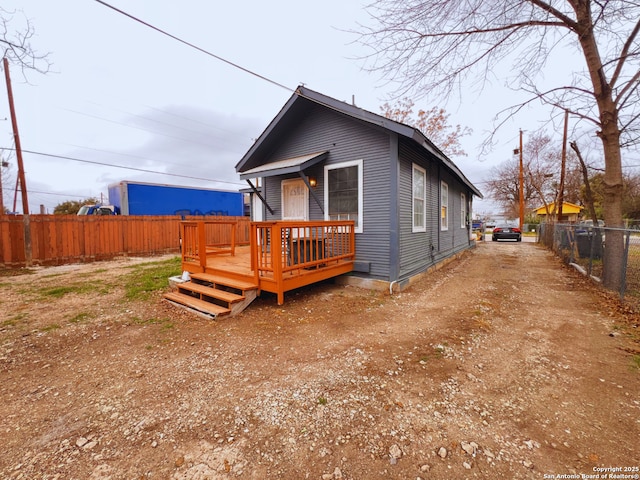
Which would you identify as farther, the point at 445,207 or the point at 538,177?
the point at 538,177

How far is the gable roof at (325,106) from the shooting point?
17.3ft

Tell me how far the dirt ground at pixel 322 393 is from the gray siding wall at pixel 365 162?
5.43 ft

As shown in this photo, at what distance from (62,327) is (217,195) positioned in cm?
1364

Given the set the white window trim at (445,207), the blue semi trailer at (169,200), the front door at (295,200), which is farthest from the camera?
the blue semi trailer at (169,200)

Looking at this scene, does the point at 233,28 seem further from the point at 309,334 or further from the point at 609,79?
the point at 609,79

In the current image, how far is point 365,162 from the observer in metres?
Answer: 6.02

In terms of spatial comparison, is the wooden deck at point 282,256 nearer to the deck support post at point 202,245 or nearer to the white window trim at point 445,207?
the deck support post at point 202,245

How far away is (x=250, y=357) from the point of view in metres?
3.14

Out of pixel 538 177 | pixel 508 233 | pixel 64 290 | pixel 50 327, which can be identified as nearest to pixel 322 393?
pixel 50 327

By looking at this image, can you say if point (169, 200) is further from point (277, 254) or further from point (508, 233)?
point (508, 233)

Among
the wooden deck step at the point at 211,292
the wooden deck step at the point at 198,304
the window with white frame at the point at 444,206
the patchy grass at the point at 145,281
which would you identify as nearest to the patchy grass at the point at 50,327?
the patchy grass at the point at 145,281

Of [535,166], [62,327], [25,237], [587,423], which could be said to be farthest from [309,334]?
[535,166]

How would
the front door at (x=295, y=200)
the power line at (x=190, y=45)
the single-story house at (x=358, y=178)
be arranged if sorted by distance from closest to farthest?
the power line at (x=190, y=45) → the single-story house at (x=358, y=178) → the front door at (x=295, y=200)

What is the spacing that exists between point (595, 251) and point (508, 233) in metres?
12.8
